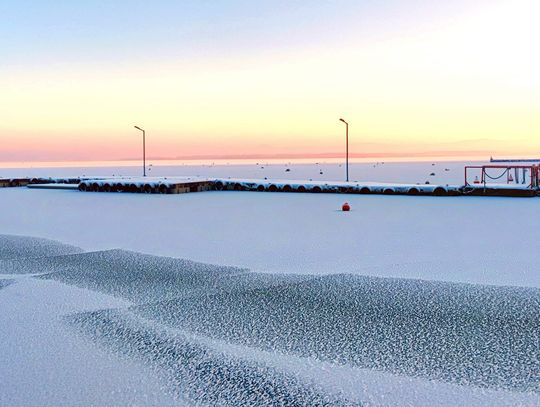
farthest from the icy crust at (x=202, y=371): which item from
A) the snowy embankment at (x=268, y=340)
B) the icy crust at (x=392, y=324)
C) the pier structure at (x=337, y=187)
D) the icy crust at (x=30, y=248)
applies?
the pier structure at (x=337, y=187)

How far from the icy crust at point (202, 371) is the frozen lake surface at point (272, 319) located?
0.07 ft

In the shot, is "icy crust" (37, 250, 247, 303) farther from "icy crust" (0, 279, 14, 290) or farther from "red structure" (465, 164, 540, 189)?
"red structure" (465, 164, 540, 189)

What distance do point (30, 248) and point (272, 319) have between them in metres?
8.06

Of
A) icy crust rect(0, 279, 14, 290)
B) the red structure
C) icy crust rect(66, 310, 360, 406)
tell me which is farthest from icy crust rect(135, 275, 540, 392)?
the red structure

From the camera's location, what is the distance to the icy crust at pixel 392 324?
5.50 metres

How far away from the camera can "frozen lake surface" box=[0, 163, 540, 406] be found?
197 inches

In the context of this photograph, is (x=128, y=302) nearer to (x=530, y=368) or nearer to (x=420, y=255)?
(x=530, y=368)

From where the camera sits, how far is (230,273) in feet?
32.8

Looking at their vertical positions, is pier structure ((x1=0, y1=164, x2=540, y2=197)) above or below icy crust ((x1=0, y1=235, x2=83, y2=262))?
above

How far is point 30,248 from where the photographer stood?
43.0 feet

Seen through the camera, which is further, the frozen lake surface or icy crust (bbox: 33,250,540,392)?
icy crust (bbox: 33,250,540,392)

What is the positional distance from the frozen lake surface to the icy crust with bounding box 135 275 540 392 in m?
0.02

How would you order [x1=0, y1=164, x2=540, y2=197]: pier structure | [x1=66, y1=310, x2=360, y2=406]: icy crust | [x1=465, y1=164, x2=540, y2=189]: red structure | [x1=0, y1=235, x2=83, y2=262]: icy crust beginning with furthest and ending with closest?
[x1=0, y1=164, x2=540, y2=197]: pier structure → [x1=465, y1=164, x2=540, y2=189]: red structure → [x1=0, y1=235, x2=83, y2=262]: icy crust → [x1=66, y1=310, x2=360, y2=406]: icy crust

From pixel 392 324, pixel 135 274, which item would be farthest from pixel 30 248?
pixel 392 324
